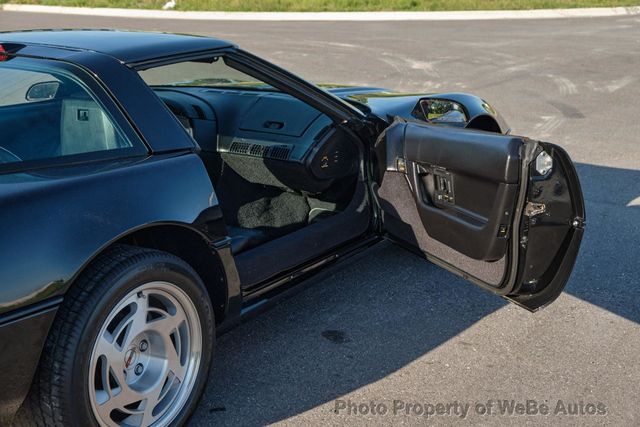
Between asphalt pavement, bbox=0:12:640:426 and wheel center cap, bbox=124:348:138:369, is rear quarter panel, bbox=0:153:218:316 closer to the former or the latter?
wheel center cap, bbox=124:348:138:369

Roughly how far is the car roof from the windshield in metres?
0.42

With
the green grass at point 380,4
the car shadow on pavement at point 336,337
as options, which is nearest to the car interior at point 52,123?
the car shadow on pavement at point 336,337

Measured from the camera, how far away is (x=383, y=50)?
46.2ft

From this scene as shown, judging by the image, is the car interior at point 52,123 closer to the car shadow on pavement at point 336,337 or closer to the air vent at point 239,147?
the car shadow on pavement at point 336,337

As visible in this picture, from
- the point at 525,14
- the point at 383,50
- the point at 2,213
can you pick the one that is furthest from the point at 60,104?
the point at 525,14

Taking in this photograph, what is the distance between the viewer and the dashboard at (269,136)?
396 centimetres

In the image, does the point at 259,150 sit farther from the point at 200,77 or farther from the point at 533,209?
the point at 533,209

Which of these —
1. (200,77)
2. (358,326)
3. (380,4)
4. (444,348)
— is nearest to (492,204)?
(444,348)

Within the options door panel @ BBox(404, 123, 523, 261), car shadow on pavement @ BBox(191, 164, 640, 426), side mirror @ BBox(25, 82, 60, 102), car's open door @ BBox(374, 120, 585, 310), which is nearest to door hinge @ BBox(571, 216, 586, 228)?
car's open door @ BBox(374, 120, 585, 310)

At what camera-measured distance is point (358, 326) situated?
3.79 metres

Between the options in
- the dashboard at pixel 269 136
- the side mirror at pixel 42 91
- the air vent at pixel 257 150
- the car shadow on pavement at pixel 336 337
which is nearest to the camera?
the side mirror at pixel 42 91

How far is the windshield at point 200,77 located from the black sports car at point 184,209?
0.05 metres

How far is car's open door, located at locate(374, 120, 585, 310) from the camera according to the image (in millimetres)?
3080

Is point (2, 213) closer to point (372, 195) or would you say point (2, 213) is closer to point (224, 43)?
point (224, 43)
